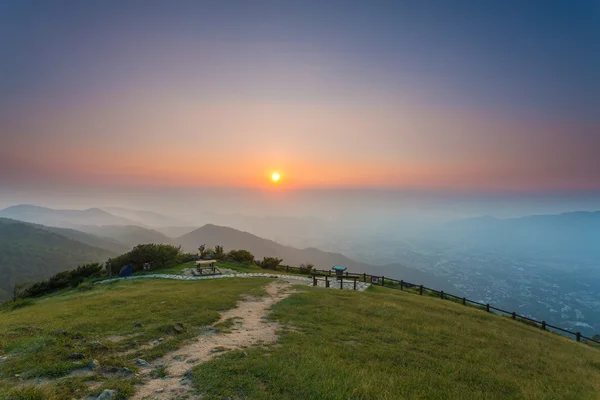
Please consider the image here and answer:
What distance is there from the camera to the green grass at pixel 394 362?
712 cm

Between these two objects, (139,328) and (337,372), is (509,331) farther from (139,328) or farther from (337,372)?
(139,328)

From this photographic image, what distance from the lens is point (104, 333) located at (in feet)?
34.7

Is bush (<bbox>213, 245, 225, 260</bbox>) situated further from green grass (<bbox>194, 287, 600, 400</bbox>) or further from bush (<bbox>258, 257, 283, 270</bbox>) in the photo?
green grass (<bbox>194, 287, 600, 400</bbox>)

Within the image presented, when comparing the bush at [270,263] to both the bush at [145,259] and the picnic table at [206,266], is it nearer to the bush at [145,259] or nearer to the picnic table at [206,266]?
the picnic table at [206,266]

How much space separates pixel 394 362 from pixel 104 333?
37.2 feet

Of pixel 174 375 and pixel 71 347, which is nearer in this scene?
pixel 174 375

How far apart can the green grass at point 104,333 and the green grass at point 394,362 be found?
9.67 ft

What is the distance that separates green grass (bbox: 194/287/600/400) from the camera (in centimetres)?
712

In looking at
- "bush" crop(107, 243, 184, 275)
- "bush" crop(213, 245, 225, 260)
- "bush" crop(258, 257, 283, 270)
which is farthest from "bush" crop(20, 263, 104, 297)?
"bush" crop(258, 257, 283, 270)

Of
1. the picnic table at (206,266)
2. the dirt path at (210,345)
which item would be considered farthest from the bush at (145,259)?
the dirt path at (210,345)

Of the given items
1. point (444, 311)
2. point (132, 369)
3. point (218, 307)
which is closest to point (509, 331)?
point (444, 311)

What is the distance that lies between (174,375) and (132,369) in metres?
1.30

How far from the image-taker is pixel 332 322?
525 inches

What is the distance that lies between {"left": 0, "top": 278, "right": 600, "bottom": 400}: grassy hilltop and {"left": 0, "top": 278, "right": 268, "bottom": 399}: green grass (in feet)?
0.15
